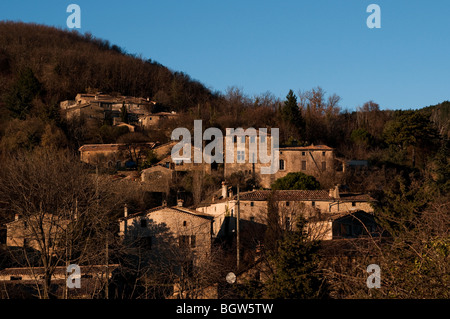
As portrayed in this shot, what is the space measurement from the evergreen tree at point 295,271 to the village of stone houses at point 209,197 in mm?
39

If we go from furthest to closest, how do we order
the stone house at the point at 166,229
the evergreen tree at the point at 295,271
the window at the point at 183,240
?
the stone house at the point at 166,229, the window at the point at 183,240, the evergreen tree at the point at 295,271

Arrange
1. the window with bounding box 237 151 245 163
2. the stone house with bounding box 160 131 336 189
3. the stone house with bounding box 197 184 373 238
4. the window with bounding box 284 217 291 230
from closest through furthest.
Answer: the window with bounding box 284 217 291 230 → the stone house with bounding box 197 184 373 238 → the stone house with bounding box 160 131 336 189 → the window with bounding box 237 151 245 163

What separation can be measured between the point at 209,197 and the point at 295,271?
65.3 feet

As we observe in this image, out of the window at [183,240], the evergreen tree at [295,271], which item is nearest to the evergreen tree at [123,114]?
the window at [183,240]

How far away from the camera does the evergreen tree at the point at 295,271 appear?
13.3m

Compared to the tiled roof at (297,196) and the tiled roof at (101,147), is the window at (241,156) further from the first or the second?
the tiled roof at (101,147)

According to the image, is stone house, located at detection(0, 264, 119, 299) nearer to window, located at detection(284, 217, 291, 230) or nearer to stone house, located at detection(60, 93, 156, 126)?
window, located at detection(284, 217, 291, 230)

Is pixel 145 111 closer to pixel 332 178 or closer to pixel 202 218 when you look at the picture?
pixel 332 178

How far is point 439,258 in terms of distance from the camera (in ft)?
22.8

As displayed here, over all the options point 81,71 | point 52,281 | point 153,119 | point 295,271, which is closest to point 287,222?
point 52,281

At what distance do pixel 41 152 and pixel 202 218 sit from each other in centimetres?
1752

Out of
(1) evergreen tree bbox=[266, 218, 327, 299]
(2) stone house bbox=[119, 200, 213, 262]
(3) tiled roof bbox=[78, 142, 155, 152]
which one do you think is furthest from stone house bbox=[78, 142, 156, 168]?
(1) evergreen tree bbox=[266, 218, 327, 299]

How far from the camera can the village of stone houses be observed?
43.8 feet

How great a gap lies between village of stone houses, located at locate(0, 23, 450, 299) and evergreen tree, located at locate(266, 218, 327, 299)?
0.04 meters
